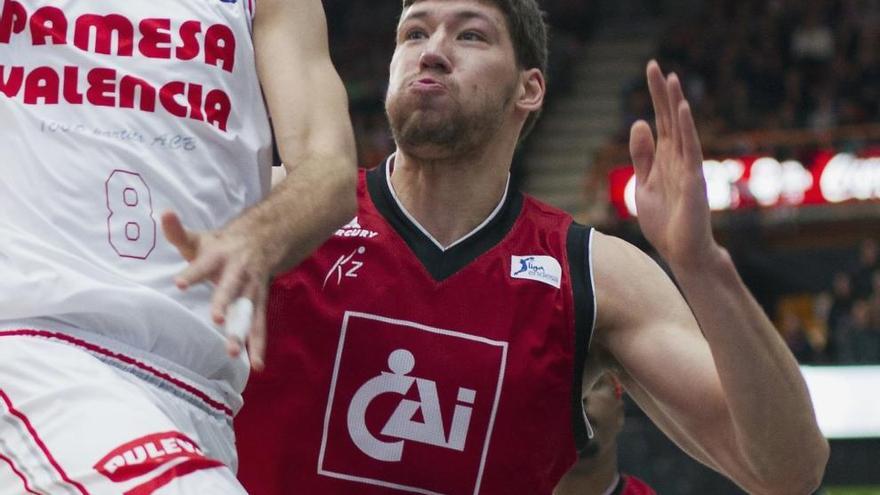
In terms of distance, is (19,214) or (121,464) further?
→ (19,214)

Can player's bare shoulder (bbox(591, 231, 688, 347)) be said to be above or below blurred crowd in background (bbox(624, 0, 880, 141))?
below

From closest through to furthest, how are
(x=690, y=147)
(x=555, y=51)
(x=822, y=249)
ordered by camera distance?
(x=690, y=147) → (x=822, y=249) → (x=555, y=51)

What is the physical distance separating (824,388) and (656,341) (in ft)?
24.0

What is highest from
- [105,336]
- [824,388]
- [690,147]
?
[690,147]

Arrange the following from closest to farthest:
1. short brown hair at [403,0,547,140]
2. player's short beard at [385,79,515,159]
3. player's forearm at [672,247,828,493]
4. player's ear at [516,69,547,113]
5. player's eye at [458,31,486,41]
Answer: player's forearm at [672,247,828,493], player's short beard at [385,79,515,159], player's eye at [458,31,486,41], short brown hair at [403,0,547,140], player's ear at [516,69,547,113]

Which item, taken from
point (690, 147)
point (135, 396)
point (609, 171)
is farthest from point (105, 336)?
point (609, 171)

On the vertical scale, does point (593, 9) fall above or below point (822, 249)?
above

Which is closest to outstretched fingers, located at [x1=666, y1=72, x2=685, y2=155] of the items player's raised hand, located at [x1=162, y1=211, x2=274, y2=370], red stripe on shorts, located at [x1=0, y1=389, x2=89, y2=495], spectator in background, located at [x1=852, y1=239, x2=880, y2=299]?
player's raised hand, located at [x1=162, y1=211, x2=274, y2=370]

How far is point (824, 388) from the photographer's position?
1105 centimetres

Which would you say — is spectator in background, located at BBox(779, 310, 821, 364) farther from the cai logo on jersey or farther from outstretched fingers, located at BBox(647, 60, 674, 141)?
outstretched fingers, located at BBox(647, 60, 674, 141)

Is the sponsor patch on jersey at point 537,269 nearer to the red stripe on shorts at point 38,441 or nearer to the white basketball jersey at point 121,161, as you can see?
the white basketball jersey at point 121,161

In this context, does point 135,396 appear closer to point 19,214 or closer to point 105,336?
point 105,336

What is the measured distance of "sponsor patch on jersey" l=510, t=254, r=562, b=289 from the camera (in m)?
4.33

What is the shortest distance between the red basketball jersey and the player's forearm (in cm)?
73
